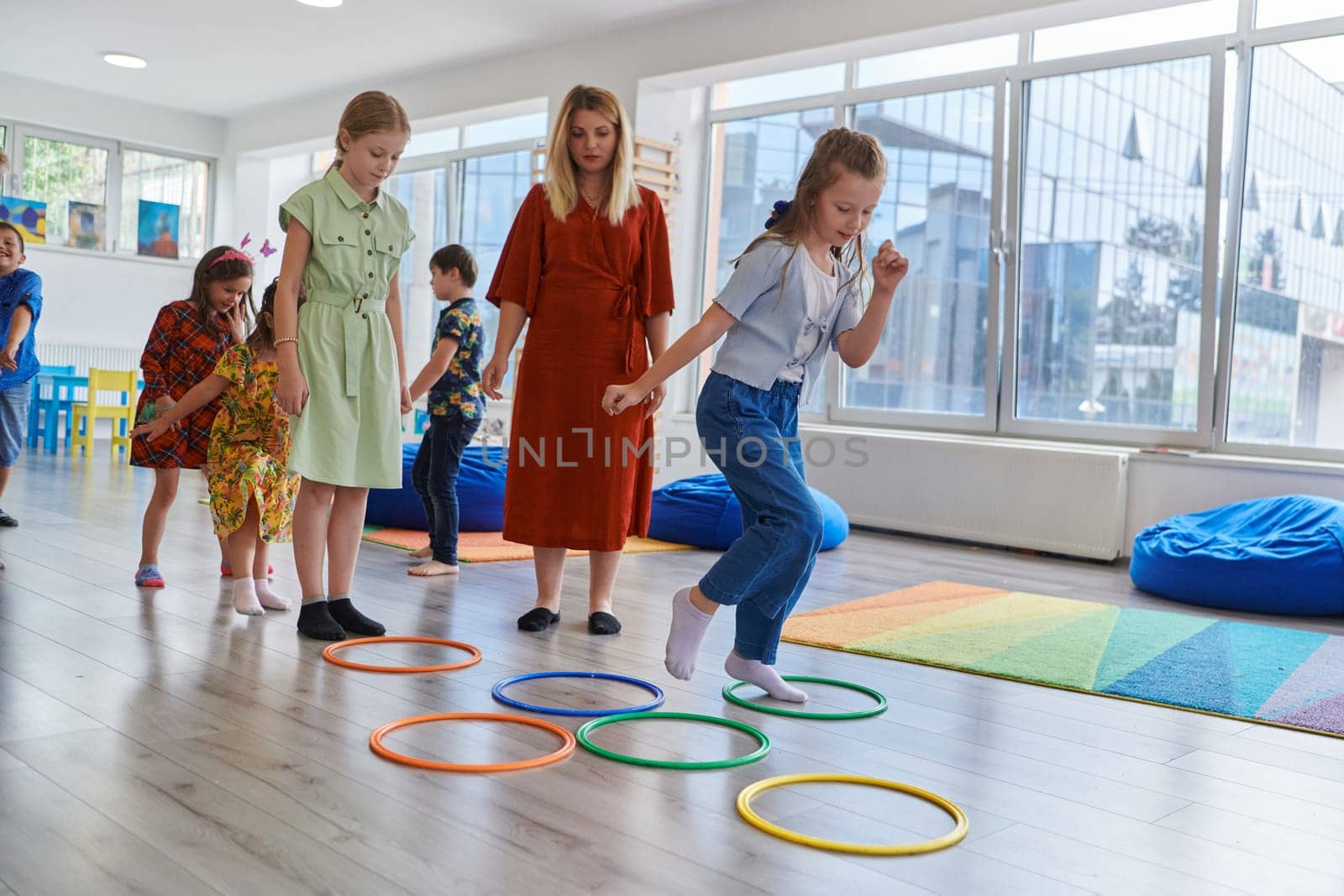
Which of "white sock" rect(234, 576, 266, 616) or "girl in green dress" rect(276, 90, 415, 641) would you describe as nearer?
"girl in green dress" rect(276, 90, 415, 641)

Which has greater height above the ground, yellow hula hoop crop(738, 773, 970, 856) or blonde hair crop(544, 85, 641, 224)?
blonde hair crop(544, 85, 641, 224)

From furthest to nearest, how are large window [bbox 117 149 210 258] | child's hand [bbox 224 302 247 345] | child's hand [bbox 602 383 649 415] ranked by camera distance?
large window [bbox 117 149 210 258], child's hand [bbox 224 302 247 345], child's hand [bbox 602 383 649 415]

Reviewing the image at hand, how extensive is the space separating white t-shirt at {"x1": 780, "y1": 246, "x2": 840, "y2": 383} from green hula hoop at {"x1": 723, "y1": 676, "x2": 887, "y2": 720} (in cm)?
68

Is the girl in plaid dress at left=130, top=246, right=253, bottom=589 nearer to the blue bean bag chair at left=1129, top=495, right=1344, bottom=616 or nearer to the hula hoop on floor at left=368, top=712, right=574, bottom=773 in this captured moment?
the hula hoop on floor at left=368, top=712, right=574, bottom=773

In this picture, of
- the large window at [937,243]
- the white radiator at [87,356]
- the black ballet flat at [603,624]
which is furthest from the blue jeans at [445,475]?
the white radiator at [87,356]

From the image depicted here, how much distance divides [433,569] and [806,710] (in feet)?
6.36

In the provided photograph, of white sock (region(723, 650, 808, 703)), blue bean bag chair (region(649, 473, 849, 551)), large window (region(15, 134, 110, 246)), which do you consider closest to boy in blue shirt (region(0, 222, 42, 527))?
blue bean bag chair (region(649, 473, 849, 551))

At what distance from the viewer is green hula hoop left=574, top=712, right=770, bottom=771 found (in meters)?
1.97

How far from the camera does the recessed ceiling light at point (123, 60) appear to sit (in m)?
8.28

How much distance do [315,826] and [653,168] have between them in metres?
5.85

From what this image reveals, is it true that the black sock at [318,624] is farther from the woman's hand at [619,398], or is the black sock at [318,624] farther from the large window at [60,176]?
the large window at [60,176]

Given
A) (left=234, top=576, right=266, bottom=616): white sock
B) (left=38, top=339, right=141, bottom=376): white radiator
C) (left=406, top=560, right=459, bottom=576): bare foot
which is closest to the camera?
(left=234, top=576, right=266, bottom=616): white sock

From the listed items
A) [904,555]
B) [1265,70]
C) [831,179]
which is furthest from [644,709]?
[1265,70]

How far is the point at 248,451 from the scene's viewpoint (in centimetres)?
322
